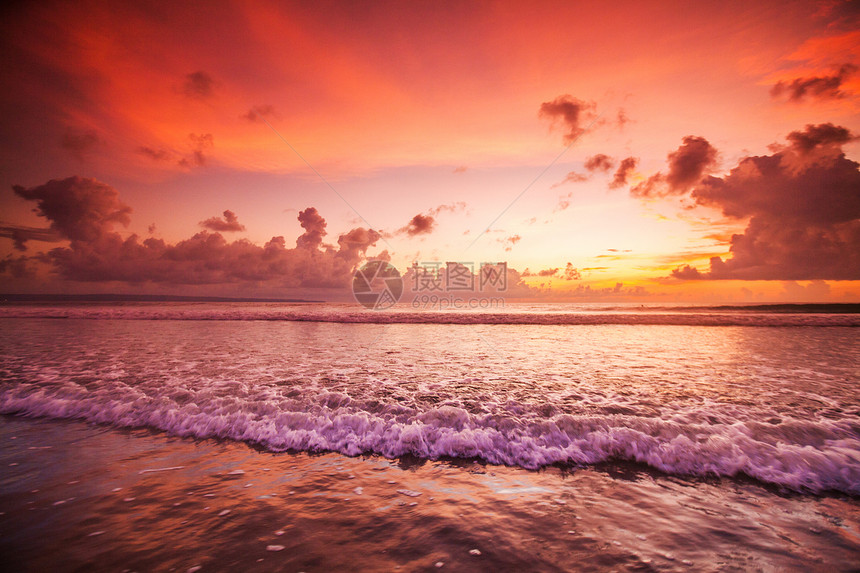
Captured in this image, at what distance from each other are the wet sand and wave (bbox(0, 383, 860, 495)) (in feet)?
1.25

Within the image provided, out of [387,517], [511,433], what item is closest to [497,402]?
[511,433]

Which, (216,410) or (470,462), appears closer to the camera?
(470,462)

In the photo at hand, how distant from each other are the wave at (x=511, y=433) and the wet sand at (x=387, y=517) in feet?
1.25

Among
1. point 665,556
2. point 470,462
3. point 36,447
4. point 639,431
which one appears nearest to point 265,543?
point 470,462

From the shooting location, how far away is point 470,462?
548cm

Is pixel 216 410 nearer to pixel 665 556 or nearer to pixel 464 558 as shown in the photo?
pixel 464 558

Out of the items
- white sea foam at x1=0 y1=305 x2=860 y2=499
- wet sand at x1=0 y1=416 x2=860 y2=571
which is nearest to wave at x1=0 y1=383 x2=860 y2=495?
white sea foam at x1=0 y1=305 x2=860 y2=499

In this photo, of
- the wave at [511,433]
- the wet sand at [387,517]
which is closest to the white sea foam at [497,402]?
the wave at [511,433]

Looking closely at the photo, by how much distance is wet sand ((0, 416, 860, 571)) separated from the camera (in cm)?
323

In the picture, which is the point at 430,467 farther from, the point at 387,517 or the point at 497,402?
the point at 497,402

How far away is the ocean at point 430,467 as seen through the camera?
11.1 feet

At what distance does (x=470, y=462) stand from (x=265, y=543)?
3152 millimetres

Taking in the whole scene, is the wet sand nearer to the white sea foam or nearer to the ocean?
the ocean

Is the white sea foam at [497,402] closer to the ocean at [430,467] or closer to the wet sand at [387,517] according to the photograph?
the ocean at [430,467]
